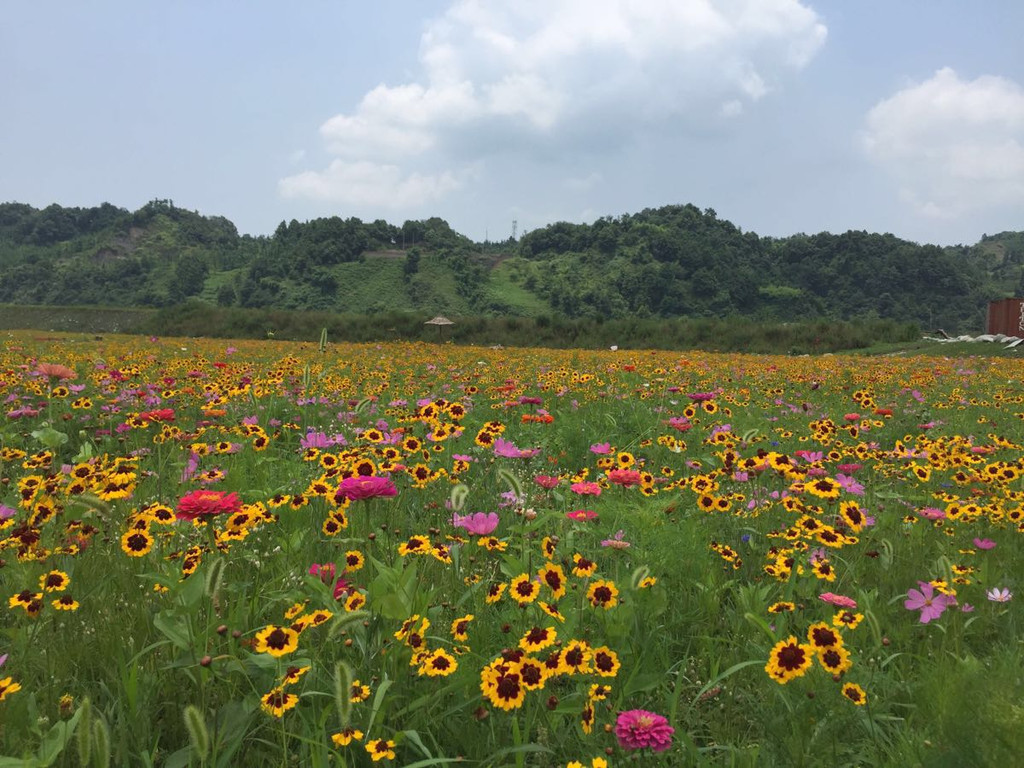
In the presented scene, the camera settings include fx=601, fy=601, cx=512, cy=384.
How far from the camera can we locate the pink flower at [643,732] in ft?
3.86

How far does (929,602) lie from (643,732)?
50.1 inches

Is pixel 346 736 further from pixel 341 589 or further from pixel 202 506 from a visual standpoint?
pixel 202 506

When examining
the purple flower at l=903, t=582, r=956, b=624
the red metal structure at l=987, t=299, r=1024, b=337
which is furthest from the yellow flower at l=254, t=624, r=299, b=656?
the red metal structure at l=987, t=299, r=1024, b=337

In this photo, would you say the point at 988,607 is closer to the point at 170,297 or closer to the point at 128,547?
the point at 128,547

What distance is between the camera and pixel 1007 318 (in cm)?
2998

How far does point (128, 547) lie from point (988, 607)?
2751 millimetres

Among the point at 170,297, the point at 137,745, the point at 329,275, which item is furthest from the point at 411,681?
the point at 170,297

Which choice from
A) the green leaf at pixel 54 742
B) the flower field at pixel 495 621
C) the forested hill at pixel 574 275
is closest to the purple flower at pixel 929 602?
the flower field at pixel 495 621

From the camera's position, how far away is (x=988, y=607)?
83.0 inches

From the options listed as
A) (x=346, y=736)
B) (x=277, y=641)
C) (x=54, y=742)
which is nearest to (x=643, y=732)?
(x=346, y=736)

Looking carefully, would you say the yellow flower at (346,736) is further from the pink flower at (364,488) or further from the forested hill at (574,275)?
the forested hill at (574,275)

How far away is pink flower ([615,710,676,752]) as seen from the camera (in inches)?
46.3

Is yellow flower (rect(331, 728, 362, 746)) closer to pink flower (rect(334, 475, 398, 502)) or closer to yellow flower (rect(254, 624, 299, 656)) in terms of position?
yellow flower (rect(254, 624, 299, 656))

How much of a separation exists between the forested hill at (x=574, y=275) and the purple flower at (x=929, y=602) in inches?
2476
